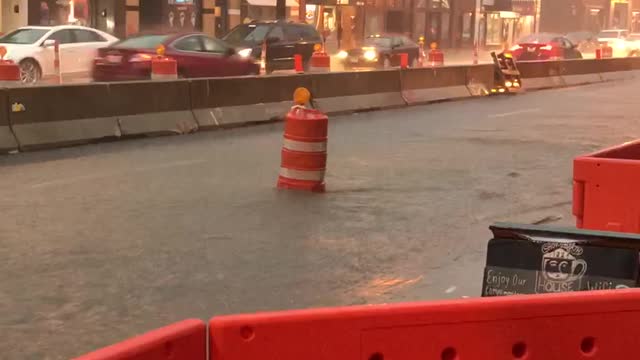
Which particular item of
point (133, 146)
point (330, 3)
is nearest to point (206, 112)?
point (133, 146)

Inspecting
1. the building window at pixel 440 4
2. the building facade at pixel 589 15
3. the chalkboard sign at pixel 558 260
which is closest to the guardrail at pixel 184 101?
the chalkboard sign at pixel 558 260

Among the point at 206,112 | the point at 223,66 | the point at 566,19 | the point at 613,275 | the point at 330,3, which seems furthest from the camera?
the point at 566,19

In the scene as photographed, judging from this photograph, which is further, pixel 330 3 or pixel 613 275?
pixel 330 3

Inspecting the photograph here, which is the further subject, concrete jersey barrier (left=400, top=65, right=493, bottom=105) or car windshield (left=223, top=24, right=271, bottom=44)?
car windshield (left=223, top=24, right=271, bottom=44)

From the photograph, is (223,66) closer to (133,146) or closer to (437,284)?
(133,146)

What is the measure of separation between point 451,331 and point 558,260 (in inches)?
53.7

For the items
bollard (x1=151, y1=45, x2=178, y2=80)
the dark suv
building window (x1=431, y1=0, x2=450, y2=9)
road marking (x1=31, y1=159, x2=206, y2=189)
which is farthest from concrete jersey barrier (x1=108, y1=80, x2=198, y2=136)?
building window (x1=431, y1=0, x2=450, y2=9)

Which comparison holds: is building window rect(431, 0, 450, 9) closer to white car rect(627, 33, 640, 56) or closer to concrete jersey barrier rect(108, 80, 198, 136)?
white car rect(627, 33, 640, 56)

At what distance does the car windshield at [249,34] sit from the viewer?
30656mm

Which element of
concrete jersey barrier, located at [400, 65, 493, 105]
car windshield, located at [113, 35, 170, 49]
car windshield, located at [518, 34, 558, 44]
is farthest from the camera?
car windshield, located at [518, 34, 558, 44]

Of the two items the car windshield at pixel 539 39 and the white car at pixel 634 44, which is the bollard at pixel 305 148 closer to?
the car windshield at pixel 539 39

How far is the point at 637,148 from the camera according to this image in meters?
7.70

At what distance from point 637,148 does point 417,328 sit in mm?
4520

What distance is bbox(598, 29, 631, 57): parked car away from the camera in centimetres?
5878
